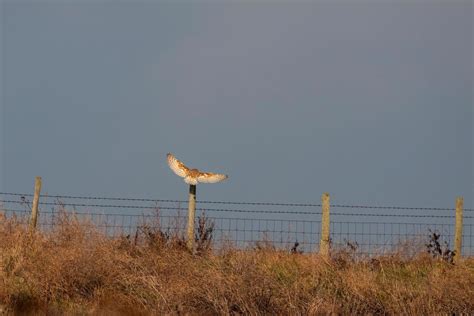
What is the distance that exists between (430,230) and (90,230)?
24.3 ft

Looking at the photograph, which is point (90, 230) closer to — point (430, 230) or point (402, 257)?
point (402, 257)

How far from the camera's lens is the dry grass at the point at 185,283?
425 inches

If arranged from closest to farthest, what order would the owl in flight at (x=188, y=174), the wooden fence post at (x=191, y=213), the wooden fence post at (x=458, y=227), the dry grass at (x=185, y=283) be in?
the dry grass at (x=185, y=283) < the wooden fence post at (x=191, y=213) < the owl in flight at (x=188, y=174) < the wooden fence post at (x=458, y=227)

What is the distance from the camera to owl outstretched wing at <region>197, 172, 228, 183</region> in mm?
17172

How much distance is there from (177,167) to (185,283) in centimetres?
609

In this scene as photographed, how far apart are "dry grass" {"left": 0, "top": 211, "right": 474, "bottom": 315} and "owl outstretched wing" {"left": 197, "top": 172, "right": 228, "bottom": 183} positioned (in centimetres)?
205

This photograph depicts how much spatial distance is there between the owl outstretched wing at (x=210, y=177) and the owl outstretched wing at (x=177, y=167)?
0.30 metres

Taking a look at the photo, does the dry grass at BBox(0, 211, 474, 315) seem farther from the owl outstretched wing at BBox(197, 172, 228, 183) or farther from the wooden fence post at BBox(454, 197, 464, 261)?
the wooden fence post at BBox(454, 197, 464, 261)

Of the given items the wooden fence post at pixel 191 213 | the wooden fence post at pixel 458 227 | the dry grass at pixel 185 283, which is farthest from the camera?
the wooden fence post at pixel 458 227

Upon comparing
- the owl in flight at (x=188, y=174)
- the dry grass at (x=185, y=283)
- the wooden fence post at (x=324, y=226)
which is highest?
the owl in flight at (x=188, y=174)

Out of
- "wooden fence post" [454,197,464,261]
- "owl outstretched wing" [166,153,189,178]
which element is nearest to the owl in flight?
"owl outstretched wing" [166,153,189,178]

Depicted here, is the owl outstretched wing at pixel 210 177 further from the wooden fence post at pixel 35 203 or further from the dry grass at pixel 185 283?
the wooden fence post at pixel 35 203

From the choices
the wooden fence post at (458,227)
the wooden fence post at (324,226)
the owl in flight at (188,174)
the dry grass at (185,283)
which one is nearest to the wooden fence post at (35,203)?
the dry grass at (185,283)

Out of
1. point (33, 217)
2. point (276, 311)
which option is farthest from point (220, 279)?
point (33, 217)
